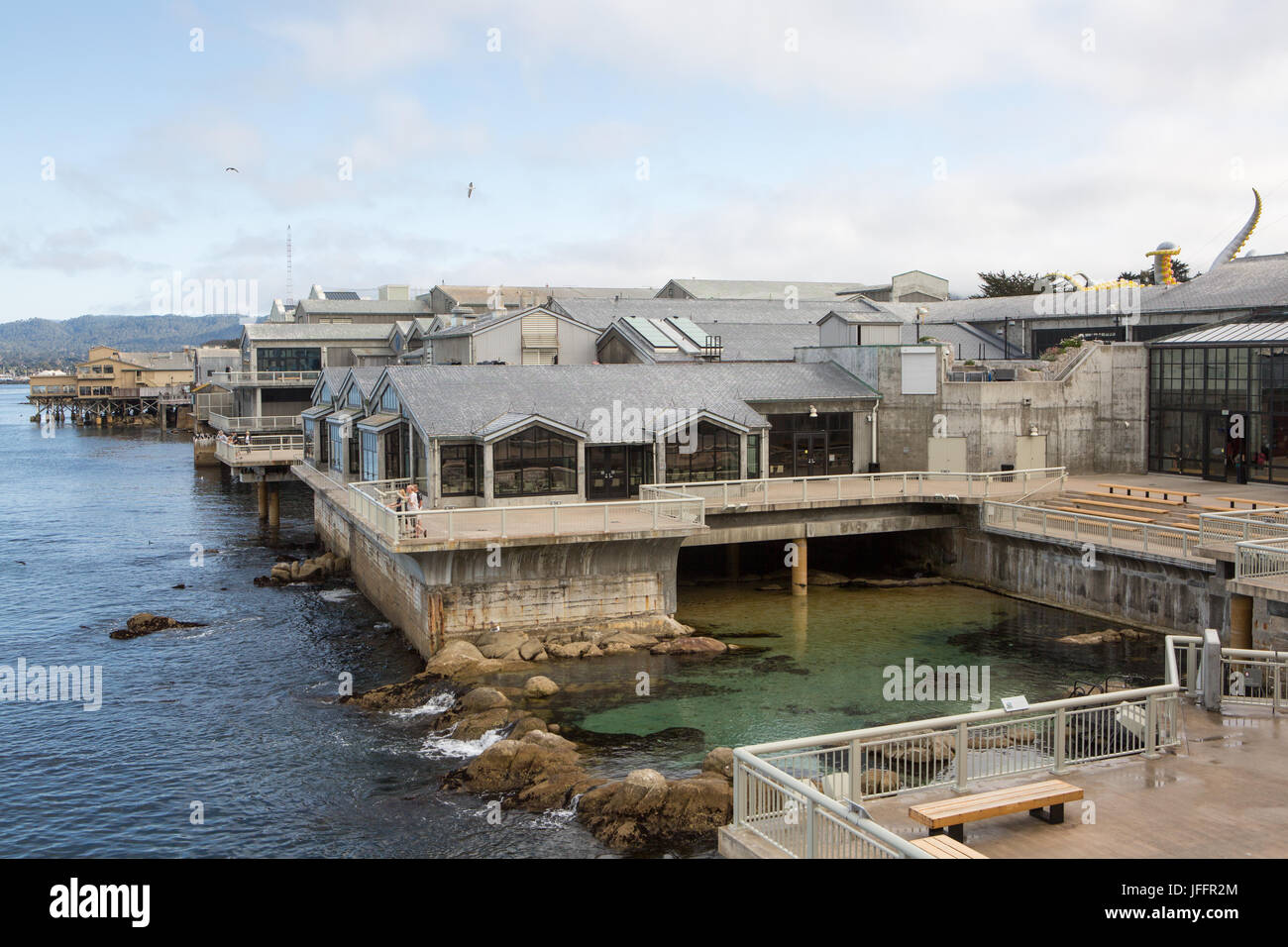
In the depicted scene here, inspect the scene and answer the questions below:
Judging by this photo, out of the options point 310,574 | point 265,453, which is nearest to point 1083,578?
point 310,574

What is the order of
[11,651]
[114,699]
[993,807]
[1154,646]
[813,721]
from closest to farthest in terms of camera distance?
[993,807], [813,721], [114,699], [1154,646], [11,651]

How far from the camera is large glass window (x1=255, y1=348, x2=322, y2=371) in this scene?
300 feet

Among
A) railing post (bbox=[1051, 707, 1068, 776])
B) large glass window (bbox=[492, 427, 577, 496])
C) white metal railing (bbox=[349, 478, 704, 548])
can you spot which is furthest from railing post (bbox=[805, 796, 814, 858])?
large glass window (bbox=[492, 427, 577, 496])

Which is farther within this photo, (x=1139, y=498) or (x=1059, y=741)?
(x=1139, y=498)

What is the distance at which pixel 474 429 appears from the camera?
38.5m

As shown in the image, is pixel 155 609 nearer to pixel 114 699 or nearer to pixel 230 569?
pixel 230 569

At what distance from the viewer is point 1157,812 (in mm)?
14523

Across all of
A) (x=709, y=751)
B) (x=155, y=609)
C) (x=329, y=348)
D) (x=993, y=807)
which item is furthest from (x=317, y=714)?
(x=329, y=348)

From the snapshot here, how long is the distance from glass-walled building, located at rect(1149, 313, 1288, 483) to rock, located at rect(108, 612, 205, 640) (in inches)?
1488

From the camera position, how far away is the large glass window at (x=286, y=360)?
91312mm

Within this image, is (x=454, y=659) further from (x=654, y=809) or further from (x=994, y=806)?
(x=994, y=806)

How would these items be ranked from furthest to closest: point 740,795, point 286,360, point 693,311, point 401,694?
point 286,360, point 693,311, point 401,694, point 740,795

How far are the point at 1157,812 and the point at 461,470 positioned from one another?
27.5 meters
